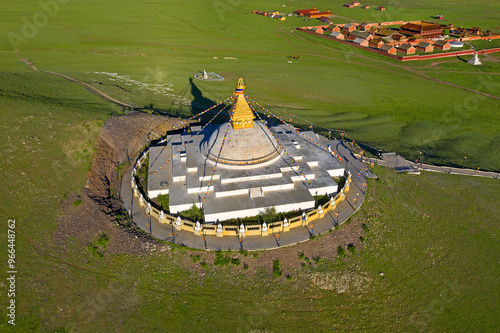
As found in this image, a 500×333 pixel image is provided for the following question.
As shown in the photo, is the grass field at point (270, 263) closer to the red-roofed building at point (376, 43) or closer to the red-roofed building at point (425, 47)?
the red-roofed building at point (425, 47)

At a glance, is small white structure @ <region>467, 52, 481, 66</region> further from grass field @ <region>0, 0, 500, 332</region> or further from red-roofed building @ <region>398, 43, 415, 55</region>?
grass field @ <region>0, 0, 500, 332</region>

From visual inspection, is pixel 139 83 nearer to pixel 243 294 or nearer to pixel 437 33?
pixel 243 294

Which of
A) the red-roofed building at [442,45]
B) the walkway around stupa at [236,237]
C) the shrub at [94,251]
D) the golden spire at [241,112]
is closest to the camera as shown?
the shrub at [94,251]

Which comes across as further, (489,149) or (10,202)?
(489,149)

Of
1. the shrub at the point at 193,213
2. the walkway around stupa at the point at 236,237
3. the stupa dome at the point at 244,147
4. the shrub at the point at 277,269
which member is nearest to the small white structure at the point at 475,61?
the walkway around stupa at the point at 236,237

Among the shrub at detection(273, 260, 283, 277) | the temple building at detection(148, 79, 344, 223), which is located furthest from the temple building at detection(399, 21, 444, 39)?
the shrub at detection(273, 260, 283, 277)

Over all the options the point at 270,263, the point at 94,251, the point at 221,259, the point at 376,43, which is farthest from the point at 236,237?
the point at 376,43

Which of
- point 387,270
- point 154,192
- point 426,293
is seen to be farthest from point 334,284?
point 154,192
